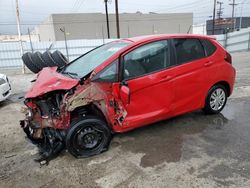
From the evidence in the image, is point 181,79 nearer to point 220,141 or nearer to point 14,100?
point 220,141

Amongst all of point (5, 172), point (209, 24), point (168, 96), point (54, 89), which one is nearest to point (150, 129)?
point (168, 96)

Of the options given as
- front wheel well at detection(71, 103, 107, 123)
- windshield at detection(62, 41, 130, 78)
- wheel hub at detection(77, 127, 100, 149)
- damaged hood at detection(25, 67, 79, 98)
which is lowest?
wheel hub at detection(77, 127, 100, 149)

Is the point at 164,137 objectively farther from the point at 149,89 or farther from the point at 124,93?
the point at 124,93

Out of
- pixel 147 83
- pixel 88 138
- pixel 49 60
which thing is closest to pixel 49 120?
pixel 88 138

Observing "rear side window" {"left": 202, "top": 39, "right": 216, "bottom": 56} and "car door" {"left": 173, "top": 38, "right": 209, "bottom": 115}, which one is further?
"rear side window" {"left": 202, "top": 39, "right": 216, "bottom": 56}

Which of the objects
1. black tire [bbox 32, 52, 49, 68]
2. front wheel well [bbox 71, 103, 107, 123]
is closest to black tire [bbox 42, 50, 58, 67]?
black tire [bbox 32, 52, 49, 68]

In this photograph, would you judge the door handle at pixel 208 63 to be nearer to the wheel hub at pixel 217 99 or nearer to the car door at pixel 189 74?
the car door at pixel 189 74

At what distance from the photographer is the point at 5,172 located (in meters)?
2.92

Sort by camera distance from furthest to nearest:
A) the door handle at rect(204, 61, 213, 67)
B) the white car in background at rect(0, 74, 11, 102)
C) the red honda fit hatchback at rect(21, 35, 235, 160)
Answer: the white car in background at rect(0, 74, 11, 102), the door handle at rect(204, 61, 213, 67), the red honda fit hatchback at rect(21, 35, 235, 160)

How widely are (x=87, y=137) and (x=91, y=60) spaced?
4.27 ft

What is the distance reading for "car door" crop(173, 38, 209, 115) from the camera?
12.0ft

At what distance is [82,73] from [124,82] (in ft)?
2.18

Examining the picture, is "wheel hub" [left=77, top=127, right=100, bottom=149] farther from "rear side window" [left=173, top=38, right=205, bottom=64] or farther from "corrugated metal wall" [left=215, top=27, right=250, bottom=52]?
"corrugated metal wall" [left=215, top=27, right=250, bottom=52]

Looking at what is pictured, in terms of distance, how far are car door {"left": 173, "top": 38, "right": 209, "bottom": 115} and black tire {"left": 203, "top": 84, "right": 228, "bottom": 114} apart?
267mm
